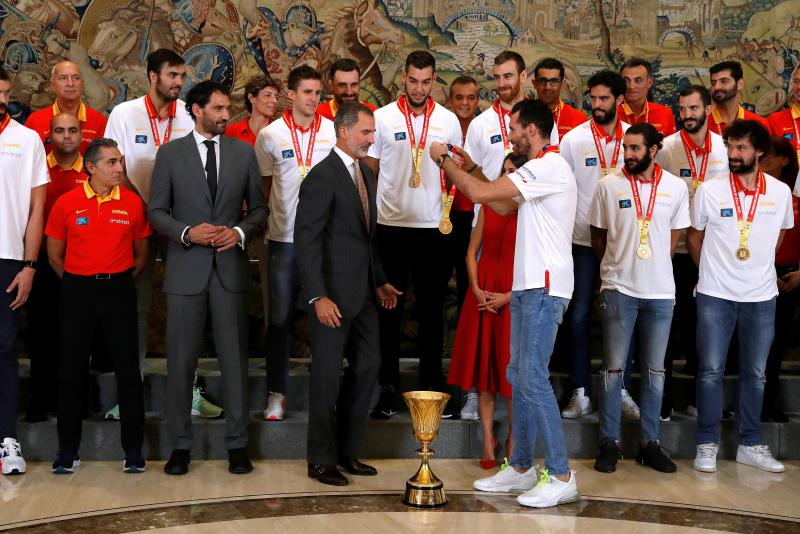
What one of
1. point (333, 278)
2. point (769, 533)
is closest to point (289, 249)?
point (333, 278)

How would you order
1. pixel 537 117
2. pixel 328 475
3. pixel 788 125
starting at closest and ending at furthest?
pixel 537 117, pixel 328 475, pixel 788 125

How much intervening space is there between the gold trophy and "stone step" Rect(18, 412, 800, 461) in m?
0.88

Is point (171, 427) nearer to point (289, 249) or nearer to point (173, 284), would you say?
point (173, 284)

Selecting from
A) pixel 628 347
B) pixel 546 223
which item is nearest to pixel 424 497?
pixel 546 223

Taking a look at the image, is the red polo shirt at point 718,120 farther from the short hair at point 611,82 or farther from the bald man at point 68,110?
the bald man at point 68,110

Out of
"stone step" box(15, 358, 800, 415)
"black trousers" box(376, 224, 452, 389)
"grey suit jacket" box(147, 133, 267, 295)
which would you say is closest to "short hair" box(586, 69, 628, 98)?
"black trousers" box(376, 224, 452, 389)

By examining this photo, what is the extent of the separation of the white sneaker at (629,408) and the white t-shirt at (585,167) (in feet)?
3.29

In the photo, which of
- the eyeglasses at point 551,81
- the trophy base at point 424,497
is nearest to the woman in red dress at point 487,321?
the trophy base at point 424,497

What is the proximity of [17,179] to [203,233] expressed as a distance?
1.09 metres

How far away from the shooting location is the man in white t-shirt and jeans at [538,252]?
5.54 meters

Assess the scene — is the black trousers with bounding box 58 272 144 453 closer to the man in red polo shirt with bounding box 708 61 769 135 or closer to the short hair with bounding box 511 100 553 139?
the short hair with bounding box 511 100 553 139

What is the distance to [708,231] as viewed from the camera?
6.53m

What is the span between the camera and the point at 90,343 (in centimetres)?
616

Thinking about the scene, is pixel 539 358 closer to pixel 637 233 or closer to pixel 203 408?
pixel 637 233
